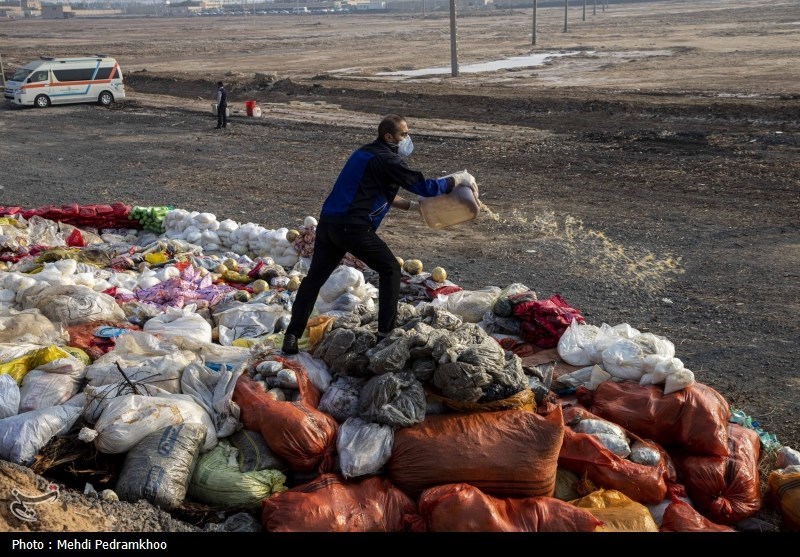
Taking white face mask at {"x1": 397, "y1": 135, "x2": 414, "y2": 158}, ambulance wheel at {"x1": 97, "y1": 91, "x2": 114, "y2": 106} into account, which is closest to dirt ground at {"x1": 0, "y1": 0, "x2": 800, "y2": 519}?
ambulance wheel at {"x1": 97, "y1": 91, "x2": 114, "y2": 106}

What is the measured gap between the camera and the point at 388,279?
4926 millimetres

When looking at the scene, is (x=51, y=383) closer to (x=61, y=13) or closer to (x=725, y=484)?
(x=725, y=484)

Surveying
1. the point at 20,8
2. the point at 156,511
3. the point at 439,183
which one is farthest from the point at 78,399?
the point at 20,8

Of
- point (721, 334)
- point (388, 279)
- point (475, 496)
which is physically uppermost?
point (388, 279)

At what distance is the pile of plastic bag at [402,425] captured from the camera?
13.1 feet

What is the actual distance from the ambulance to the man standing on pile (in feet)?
71.2

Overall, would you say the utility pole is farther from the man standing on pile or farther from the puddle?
the man standing on pile

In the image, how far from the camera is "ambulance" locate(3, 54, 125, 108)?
23859 millimetres

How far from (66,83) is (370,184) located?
22.4 m

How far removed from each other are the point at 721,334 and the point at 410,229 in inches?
180

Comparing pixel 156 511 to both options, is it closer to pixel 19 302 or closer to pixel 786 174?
pixel 19 302

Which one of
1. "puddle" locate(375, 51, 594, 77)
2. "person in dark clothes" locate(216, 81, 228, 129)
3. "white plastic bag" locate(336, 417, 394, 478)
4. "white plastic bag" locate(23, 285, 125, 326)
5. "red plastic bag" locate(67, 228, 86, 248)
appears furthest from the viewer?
"puddle" locate(375, 51, 594, 77)

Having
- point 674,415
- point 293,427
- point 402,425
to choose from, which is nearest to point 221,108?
point 293,427

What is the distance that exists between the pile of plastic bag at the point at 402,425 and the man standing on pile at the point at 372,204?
0.92 feet
